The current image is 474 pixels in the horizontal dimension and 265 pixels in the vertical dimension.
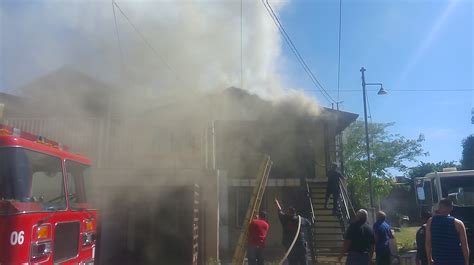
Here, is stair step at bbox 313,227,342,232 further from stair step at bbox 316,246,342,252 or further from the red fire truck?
the red fire truck

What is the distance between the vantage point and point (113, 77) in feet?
30.6

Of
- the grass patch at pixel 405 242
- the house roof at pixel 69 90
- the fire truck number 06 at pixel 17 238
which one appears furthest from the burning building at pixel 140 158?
the grass patch at pixel 405 242

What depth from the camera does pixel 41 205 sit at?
407cm

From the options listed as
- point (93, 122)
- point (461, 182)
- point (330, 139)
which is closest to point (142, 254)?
point (93, 122)

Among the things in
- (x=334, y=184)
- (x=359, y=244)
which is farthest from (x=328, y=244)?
(x=359, y=244)

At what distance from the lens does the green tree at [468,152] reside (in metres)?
36.3

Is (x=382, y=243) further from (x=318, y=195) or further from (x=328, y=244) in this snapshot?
(x=318, y=195)

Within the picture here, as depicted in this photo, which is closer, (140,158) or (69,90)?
(69,90)

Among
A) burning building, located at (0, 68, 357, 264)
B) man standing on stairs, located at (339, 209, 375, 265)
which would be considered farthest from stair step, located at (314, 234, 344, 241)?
man standing on stairs, located at (339, 209, 375, 265)

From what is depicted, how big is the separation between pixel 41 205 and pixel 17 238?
1.71ft

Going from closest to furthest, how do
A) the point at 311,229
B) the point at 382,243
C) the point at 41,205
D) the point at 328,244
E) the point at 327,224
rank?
the point at 41,205 < the point at 382,243 < the point at 311,229 < the point at 328,244 < the point at 327,224

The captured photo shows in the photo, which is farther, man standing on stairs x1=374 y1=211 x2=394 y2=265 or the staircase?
Answer: the staircase

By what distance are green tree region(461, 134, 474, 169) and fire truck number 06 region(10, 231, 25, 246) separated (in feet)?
126

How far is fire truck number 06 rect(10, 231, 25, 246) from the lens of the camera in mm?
3553
